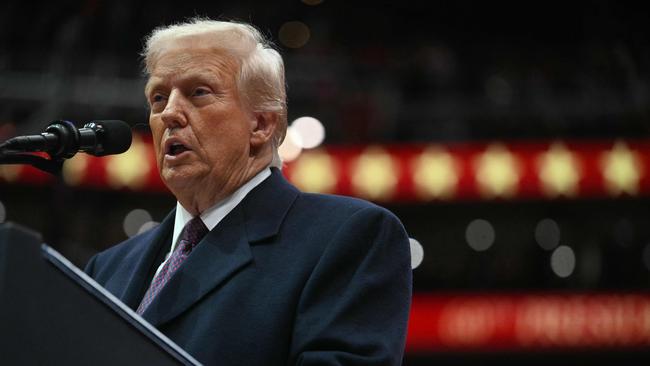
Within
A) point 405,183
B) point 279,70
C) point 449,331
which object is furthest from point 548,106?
point 279,70

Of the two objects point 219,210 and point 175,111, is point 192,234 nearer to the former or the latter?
point 219,210

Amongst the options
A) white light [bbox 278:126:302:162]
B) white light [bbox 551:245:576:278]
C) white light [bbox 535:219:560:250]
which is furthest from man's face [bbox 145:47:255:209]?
white light [bbox 535:219:560:250]

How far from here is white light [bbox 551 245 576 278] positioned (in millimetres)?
9430

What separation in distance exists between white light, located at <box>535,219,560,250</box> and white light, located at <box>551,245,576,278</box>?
129 mm

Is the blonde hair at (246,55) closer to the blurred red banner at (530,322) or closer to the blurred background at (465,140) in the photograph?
the blurred background at (465,140)

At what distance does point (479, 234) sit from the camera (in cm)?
1098

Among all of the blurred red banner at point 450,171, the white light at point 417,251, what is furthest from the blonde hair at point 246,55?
the white light at point 417,251

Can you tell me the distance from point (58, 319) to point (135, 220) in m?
10.4

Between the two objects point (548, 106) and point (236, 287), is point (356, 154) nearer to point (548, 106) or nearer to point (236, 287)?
point (548, 106)

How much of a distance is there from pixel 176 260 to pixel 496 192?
7.62 metres

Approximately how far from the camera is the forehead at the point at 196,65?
176 centimetres

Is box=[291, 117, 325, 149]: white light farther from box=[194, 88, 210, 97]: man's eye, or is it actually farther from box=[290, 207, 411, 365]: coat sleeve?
box=[290, 207, 411, 365]: coat sleeve

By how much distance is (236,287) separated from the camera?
157 centimetres

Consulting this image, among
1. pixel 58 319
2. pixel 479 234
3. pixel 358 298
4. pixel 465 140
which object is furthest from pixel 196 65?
pixel 479 234
